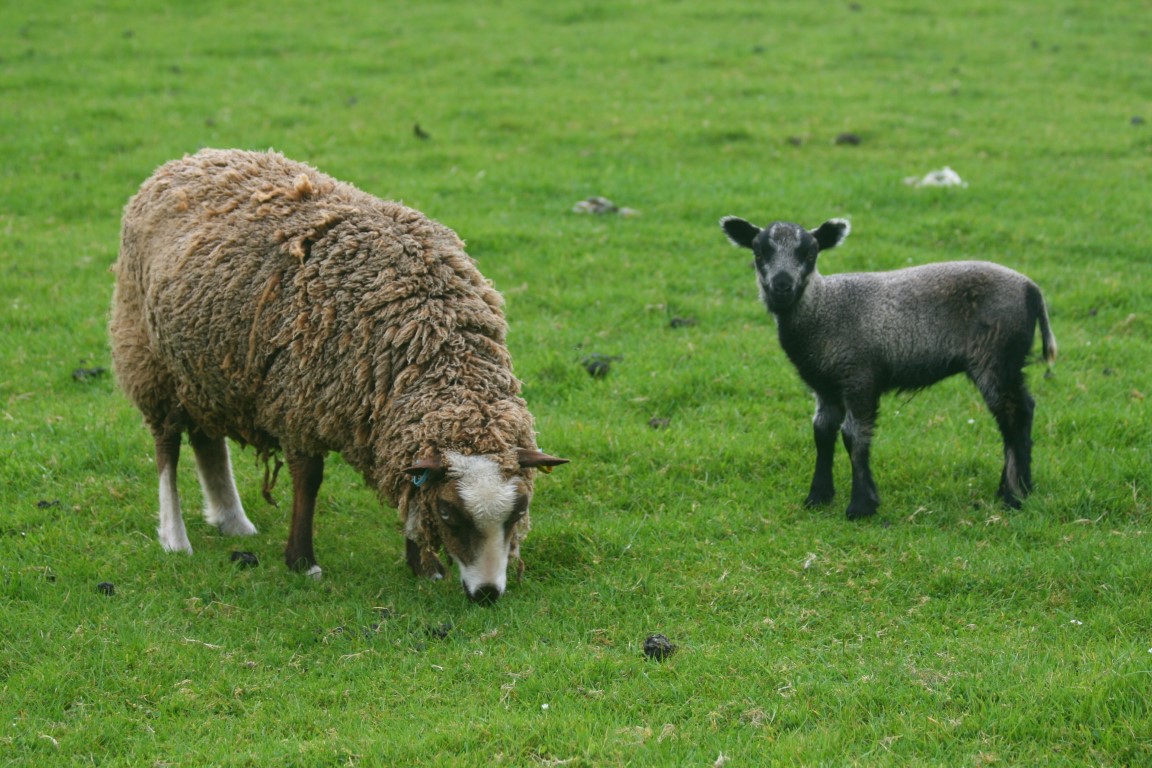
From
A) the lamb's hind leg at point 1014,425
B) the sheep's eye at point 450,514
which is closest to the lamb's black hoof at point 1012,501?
the lamb's hind leg at point 1014,425

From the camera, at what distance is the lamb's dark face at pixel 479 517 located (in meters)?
6.15

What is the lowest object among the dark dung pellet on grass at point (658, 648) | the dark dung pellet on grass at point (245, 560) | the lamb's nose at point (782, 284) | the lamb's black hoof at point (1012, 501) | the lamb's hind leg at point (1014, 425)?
the dark dung pellet on grass at point (245, 560)

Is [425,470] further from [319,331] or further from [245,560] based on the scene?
[245,560]

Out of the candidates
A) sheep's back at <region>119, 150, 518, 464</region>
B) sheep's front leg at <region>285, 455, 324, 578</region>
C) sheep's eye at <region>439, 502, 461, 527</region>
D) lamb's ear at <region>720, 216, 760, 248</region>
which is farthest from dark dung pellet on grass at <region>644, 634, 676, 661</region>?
lamb's ear at <region>720, 216, 760, 248</region>

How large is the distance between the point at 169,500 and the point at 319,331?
1771 millimetres

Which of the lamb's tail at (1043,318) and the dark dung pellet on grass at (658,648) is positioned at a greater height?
the lamb's tail at (1043,318)

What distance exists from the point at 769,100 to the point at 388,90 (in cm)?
578

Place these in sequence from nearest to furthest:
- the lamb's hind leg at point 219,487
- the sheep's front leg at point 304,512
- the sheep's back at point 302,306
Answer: the sheep's back at point 302,306 < the sheep's front leg at point 304,512 < the lamb's hind leg at point 219,487

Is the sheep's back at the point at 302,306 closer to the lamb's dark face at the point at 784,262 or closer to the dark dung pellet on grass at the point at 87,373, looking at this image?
the lamb's dark face at the point at 784,262

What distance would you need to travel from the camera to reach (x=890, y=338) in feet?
25.1

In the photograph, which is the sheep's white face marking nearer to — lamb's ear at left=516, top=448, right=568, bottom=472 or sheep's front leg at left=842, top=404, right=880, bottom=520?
lamb's ear at left=516, top=448, right=568, bottom=472

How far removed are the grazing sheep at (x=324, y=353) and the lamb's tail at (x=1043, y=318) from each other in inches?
133

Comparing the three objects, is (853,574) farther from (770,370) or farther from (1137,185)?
(1137,185)

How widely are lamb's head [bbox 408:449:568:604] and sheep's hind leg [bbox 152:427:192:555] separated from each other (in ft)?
6.62
